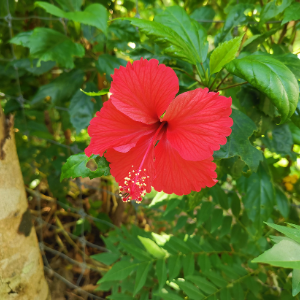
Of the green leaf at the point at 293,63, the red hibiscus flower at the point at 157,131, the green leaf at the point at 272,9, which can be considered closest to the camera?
the red hibiscus flower at the point at 157,131

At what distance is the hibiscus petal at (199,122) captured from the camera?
1.28 feet

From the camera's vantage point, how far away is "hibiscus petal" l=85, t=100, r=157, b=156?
0.44 meters

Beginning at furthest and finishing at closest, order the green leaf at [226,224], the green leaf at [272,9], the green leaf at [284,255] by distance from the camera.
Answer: the green leaf at [226,224]
the green leaf at [272,9]
the green leaf at [284,255]

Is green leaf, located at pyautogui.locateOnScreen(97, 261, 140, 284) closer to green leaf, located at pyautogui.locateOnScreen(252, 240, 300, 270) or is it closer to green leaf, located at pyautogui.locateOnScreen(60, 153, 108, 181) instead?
green leaf, located at pyautogui.locateOnScreen(60, 153, 108, 181)

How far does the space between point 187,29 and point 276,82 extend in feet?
0.85

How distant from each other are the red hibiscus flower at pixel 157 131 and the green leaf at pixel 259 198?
0.34m

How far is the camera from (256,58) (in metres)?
0.46

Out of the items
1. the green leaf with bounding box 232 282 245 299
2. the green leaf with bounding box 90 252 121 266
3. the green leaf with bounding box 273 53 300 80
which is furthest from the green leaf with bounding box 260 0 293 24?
the green leaf with bounding box 90 252 121 266

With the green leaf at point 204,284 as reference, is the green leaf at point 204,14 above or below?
above

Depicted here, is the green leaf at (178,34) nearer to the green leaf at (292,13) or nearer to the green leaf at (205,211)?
the green leaf at (292,13)

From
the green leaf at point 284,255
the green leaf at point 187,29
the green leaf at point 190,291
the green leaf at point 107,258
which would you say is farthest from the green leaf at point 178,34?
the green leaf at point 107,258

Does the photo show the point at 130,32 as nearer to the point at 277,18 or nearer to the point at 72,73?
the point at 72,73

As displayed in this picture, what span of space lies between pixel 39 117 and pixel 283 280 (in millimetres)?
1318

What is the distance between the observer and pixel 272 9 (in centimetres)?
63
